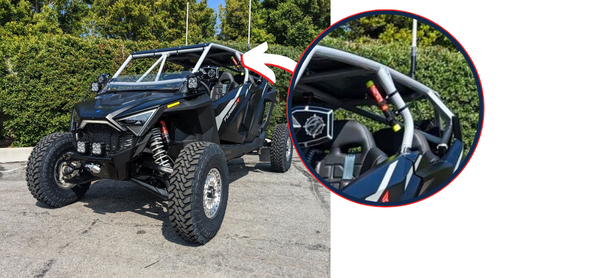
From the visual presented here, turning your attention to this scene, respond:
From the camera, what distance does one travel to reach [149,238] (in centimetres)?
343

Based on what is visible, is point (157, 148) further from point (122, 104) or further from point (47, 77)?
point (47, 77)

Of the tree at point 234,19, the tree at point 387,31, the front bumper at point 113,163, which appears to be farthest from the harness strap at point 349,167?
the tree at point 234,19

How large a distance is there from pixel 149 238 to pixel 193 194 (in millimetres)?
768

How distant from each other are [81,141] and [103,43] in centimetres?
613

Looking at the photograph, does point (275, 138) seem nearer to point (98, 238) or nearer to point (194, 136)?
point (194, 136)

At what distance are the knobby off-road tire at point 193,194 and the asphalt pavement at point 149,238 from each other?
16 centimetres

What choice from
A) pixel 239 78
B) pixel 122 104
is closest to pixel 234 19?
pixel 239 78

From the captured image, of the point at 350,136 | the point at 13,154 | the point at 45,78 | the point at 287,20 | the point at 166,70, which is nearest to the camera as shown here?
the point at 350,136

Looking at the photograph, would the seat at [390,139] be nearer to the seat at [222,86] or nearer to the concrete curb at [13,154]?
the seat at [222,86]

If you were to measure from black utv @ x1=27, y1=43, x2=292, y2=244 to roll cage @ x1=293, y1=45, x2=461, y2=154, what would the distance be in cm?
236

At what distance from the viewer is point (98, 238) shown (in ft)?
11.1

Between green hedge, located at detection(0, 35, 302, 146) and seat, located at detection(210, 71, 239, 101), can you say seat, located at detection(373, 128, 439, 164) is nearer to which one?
seat, located at detection(210, 71, 239, 101)

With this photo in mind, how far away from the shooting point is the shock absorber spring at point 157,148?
3.64 m

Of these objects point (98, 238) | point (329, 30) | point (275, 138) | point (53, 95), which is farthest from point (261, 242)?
point (53, 95)
